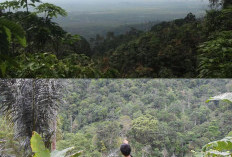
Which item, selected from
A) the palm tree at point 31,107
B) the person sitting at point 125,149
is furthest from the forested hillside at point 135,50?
the person sitting at point 125,149

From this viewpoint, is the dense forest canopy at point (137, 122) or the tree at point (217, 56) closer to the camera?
the tree at point (217, 56)

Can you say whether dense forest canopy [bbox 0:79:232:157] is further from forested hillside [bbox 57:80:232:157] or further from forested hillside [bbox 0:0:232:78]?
forested hillside [bbox 0:0:232:78]

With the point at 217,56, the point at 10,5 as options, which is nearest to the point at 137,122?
the point at 217,56

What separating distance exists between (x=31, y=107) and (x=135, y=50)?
3.34ft

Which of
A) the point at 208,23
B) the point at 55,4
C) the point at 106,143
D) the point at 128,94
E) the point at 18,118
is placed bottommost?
the point at 106,143

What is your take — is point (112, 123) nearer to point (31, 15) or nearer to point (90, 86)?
point (90, 86)

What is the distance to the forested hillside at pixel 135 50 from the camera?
2.74 meters

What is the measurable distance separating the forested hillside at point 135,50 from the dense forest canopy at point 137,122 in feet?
0.72

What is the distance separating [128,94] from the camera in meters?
2.95

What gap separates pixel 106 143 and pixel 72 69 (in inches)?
28.2

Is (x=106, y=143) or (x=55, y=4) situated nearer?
(x=55, y=4)

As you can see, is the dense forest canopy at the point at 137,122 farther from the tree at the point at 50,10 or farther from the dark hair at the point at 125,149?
the tree at the point at 50,10

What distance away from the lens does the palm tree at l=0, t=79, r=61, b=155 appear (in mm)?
2898

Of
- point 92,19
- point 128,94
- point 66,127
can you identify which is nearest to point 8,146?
point 66,127
